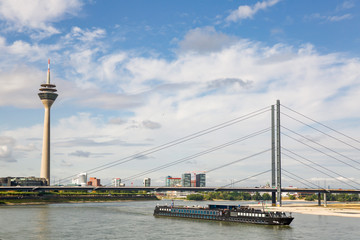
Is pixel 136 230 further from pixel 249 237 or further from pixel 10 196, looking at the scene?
pixel 10 196

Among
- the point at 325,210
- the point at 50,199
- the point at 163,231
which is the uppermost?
the point at 163,231

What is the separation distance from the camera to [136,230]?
65938 millimetres

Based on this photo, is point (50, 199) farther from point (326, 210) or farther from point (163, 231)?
point (163, 231)

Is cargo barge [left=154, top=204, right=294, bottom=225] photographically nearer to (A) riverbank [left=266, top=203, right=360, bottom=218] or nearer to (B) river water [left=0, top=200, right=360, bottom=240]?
(B) river water [left=0, top=200, right=360, bottom=240]

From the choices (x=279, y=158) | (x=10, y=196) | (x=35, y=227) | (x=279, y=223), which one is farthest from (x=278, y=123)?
(x=10, y=196)

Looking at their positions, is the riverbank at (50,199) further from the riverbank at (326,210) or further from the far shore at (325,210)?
the riverbank at (326,210)

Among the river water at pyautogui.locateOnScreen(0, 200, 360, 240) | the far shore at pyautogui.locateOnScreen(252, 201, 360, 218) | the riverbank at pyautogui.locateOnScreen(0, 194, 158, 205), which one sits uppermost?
the river water at pyautogui.locateOnScreen(0, 200, 360, 240)

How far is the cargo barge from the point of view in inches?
2982

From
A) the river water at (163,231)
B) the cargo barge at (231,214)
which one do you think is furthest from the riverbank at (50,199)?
the river water at (163,231)

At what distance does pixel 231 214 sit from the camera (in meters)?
83.0

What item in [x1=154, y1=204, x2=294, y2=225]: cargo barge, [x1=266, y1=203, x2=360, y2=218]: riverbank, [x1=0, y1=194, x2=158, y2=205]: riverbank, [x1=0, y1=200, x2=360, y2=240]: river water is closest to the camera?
[x1=0, y1=200, x2=360, y2=240]: river water

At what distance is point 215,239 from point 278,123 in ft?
231

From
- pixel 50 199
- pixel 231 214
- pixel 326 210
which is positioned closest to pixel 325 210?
pixel 326 210

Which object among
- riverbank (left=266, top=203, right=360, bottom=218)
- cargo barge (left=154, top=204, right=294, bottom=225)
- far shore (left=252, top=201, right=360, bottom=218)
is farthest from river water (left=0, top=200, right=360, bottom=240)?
far shore (left=252, top=201, right=360, bottom=218)
